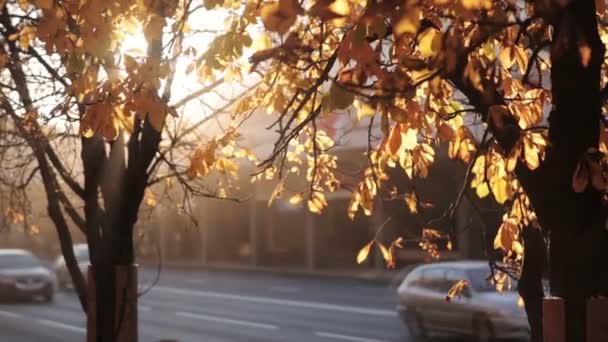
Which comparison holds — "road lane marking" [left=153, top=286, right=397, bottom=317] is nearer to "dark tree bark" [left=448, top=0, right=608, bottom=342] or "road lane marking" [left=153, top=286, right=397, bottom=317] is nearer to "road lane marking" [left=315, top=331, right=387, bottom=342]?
"road lane marking" [left=315, top=331, right=387, bottom=342]

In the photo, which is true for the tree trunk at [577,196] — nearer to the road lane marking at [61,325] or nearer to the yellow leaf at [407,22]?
the yellow leaf at [407,22]

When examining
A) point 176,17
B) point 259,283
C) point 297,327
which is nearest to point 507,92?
point 176,17

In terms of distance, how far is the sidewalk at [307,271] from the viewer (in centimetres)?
3829

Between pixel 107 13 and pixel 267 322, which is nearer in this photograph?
pixel 107 13

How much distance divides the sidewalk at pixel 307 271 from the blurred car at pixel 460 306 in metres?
8.08

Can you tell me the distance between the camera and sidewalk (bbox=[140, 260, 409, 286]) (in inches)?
1507

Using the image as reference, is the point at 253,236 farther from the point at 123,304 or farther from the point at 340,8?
the point at 340,8

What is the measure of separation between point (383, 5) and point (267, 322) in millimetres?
21729

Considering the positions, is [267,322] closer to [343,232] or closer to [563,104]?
[343,232]

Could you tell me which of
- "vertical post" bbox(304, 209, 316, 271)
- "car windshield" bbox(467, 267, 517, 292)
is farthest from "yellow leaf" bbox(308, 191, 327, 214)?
"vertical post" bbox(304, 209, 316, 271)

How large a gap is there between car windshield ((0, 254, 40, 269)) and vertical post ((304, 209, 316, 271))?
49.9ft

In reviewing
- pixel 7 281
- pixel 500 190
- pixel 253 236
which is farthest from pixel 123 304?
pixel 253 236

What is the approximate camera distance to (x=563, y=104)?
3.86 meters

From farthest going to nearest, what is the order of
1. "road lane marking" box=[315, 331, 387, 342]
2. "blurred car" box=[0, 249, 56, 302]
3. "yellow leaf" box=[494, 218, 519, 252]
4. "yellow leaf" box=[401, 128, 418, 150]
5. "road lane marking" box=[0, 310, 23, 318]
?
"blurred car" box=[0, 249, 56, 302] → "road lane marking" box=[0, 310, 23, 318] → "road lane marking" box=[315, 331, 387, 342] → "yellow leaf" box=[494, 218, 519, 252] → "yellow leaf" box=[401, 128, 418, 150]
